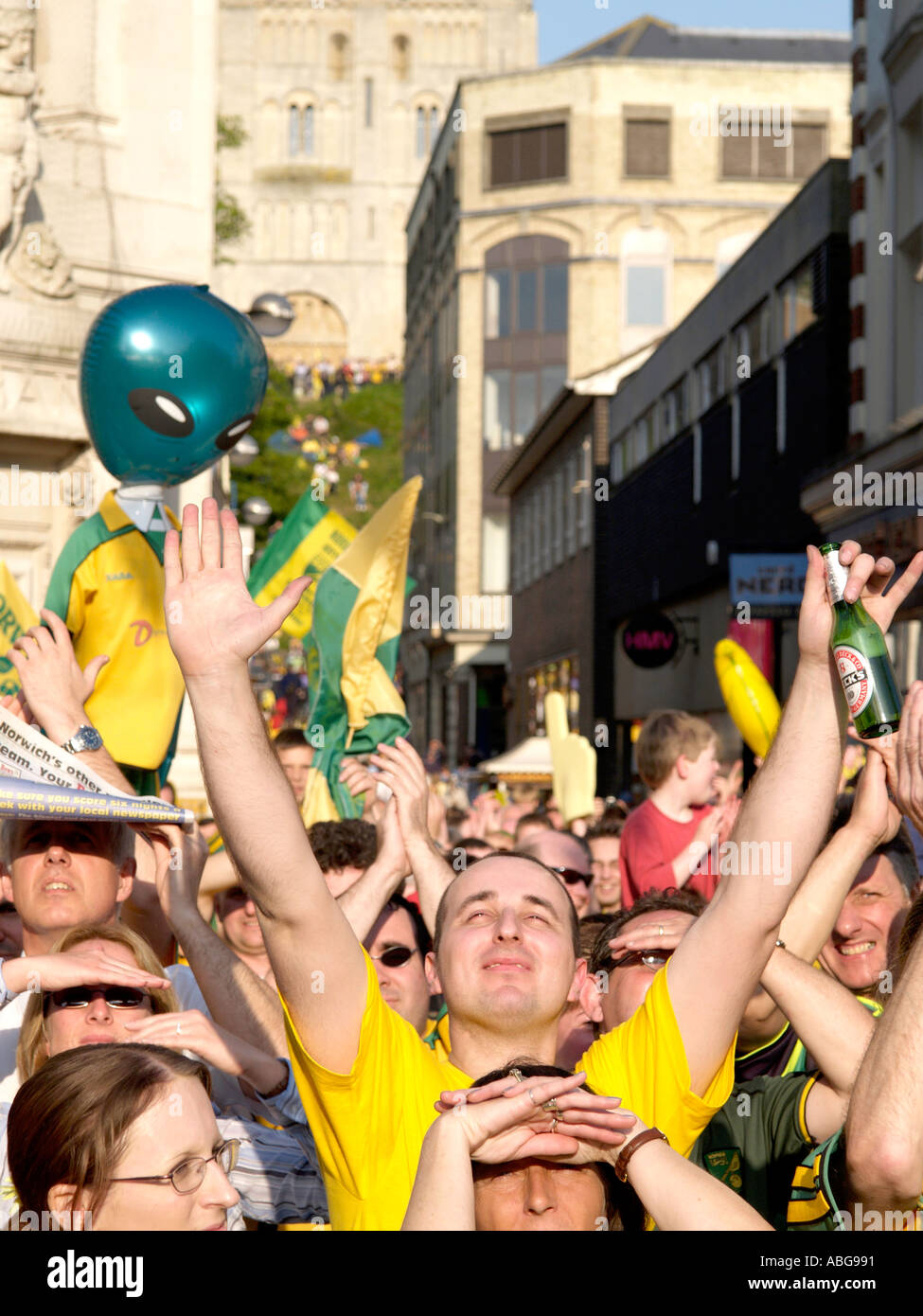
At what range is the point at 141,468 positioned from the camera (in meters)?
6.00

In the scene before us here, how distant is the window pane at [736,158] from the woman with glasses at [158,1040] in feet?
161

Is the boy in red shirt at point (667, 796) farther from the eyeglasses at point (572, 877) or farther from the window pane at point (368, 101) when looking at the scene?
the window pane at point (368, 101)

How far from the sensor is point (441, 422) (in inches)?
2286

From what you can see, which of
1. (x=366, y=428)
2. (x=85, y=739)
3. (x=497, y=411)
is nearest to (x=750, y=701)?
(x=85, y=739)

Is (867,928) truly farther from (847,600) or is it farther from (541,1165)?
(541,1165)

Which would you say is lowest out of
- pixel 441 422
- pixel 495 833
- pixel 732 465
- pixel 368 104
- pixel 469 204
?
pixel 495 833

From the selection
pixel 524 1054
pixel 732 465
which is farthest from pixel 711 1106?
pixel 732 465

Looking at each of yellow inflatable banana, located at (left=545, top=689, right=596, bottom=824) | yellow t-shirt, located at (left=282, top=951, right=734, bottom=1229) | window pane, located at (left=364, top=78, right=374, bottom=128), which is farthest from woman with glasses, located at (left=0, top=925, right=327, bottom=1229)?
window pane, located at (left=364, top=78, right=374, bottom=128)

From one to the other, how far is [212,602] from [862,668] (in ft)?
3.83

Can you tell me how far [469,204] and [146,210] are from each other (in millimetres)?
41487

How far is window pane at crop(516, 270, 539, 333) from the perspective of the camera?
50.8 metres

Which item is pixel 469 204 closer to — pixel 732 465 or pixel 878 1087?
pixel 732 465

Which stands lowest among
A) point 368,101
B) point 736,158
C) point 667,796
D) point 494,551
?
point 667,796
